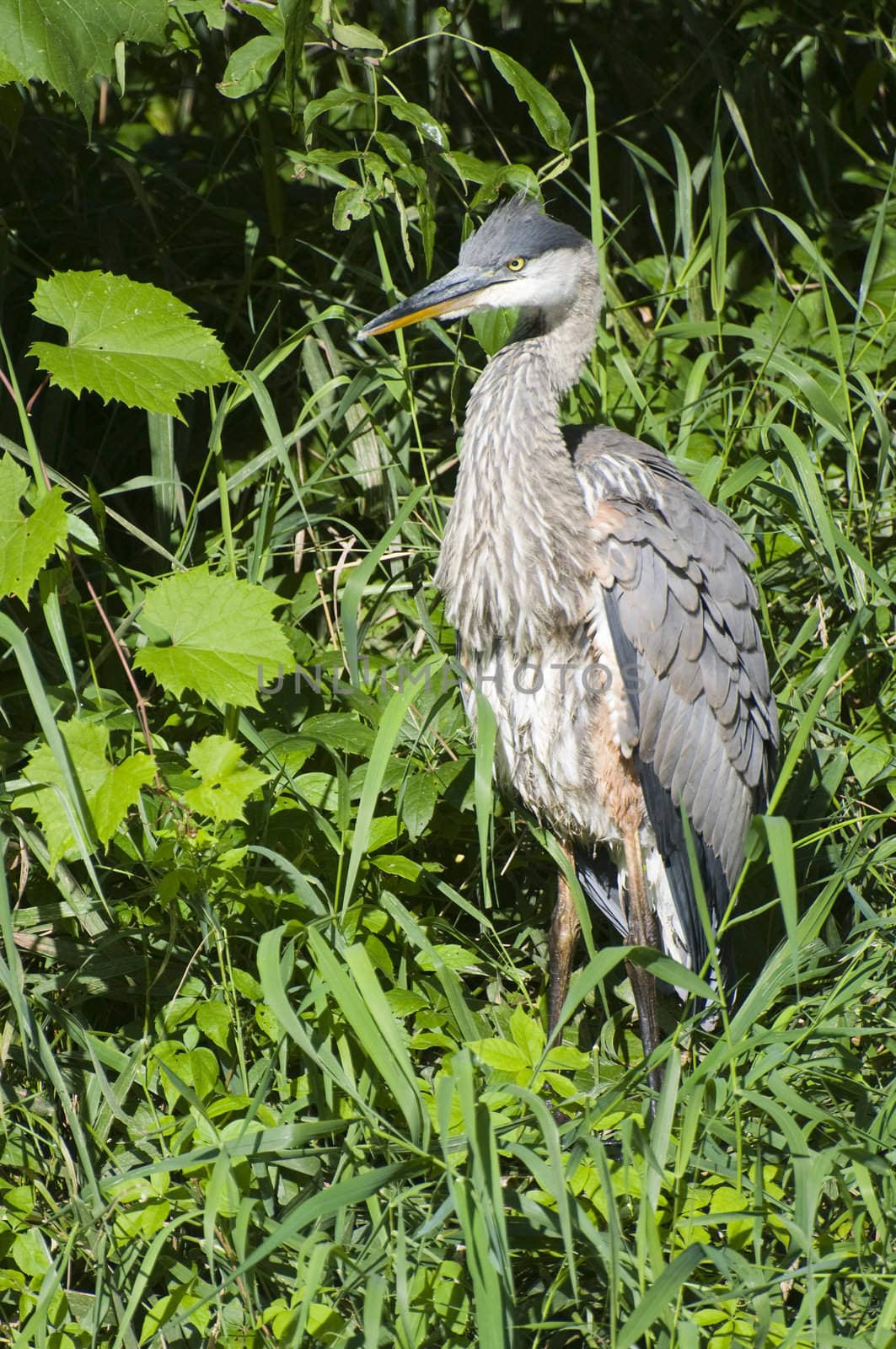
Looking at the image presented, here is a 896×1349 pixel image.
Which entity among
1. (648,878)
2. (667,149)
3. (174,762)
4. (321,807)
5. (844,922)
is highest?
(667,149)

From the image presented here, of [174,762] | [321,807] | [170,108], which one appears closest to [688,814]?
[321,807]

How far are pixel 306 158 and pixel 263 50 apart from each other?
25 cm

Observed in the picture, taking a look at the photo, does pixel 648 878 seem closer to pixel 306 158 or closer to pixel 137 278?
pixel 306 158

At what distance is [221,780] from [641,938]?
114 centimetres

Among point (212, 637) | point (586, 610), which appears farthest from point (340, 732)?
point (586, 610)

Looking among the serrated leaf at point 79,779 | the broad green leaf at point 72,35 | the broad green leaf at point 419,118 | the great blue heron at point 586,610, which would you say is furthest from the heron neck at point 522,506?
the broad green leaf at point 72,35

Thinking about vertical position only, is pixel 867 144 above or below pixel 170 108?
below

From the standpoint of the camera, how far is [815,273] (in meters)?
3.61

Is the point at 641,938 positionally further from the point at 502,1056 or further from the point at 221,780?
the point at 221,780

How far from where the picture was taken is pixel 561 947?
298 centimetres

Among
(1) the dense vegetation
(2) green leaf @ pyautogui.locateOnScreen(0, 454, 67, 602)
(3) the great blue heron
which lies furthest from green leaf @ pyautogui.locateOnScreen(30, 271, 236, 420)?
(3) the great blue heron

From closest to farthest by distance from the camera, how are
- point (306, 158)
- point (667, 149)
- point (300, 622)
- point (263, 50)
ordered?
point (263, 50)
point (306, 158)
point (300, 622)
point (667, 149)

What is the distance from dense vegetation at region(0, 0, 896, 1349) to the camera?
6.86ft

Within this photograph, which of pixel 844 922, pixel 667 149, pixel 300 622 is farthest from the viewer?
pixel 667 149
